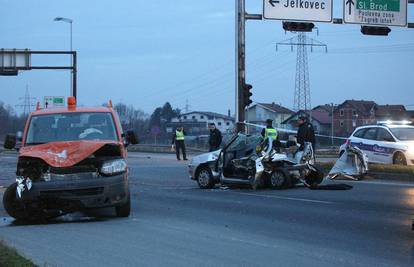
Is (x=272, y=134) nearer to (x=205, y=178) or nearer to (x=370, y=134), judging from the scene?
(x=205, y=178)

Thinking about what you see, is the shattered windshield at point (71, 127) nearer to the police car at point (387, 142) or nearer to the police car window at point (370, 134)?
the police car at point (387, 142)

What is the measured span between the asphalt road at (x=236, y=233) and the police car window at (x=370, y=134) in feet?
22.2

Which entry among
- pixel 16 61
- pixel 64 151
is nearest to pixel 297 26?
pixel 64 151

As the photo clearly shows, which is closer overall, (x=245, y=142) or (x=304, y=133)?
(x=245, y=142)

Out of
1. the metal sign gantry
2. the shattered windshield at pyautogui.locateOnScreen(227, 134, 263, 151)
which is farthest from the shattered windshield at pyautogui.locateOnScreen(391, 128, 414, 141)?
the metal sign gantry

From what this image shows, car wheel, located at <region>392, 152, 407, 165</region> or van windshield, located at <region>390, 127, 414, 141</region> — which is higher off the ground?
van windshield, located at <region>390, 127, 414, 141</region>

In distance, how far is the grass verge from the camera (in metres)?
6.23

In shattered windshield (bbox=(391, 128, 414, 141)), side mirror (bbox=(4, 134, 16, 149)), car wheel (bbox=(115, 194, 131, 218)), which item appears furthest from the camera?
shattered windshield (bbox=(391, 128, 414, 141))

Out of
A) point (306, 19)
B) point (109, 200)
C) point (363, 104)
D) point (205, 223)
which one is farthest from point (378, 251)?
point (363, 104)

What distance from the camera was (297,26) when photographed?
2214cm

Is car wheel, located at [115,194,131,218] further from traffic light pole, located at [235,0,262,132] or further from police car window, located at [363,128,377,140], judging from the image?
police car window, located at [363,128,377,140]

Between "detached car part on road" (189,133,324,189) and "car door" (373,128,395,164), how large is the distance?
5.18 metres

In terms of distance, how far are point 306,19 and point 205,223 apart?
1351 cm

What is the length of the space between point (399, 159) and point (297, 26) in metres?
5.99
